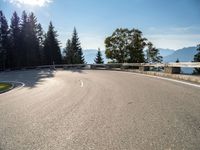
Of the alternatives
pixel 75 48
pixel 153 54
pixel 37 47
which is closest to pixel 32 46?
pixel 37 47

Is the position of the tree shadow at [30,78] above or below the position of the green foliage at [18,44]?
below

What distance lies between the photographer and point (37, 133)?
4.97 metres

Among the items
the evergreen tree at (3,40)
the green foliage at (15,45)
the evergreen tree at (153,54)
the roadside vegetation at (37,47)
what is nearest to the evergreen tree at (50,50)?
the roadside vegetation at (37,47)

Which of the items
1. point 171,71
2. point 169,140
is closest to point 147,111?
point 169,140

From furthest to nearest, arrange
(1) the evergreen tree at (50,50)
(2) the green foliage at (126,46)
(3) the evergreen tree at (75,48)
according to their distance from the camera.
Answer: (3) the evergreen tree at (75,48) → (1) the evergreen tree at (50,50) → (2) the green foliage at (126,46)

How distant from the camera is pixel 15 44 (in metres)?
57.2

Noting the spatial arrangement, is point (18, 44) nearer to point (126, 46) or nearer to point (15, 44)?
point (15, 44)

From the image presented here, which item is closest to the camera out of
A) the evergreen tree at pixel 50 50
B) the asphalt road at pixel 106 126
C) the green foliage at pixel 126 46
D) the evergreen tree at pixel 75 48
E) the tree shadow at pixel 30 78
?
the asphalt road at pixel 106 126

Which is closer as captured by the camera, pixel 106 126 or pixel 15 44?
pixel 106 126

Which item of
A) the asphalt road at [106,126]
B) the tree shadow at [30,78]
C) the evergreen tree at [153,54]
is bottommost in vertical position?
the tree shadow at [30,78]

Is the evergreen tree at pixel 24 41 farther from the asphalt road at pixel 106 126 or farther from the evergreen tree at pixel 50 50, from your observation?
the asphalt road at pixel 106 126

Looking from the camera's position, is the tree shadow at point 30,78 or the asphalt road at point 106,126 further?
the tree shadow at point 30,78

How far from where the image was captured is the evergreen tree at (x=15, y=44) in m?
57.2

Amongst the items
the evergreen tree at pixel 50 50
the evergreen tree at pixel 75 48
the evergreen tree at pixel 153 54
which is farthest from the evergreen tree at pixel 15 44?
the evergreen tree at pixel 153 54
